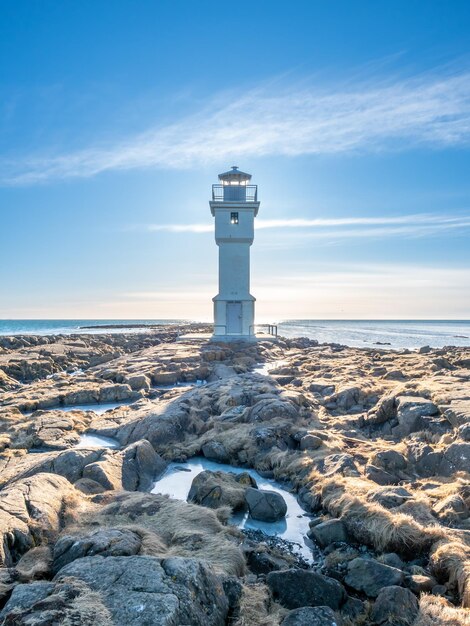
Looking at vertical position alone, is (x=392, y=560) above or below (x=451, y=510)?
below

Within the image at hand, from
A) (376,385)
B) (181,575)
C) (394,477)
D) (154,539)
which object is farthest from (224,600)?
(376,385)

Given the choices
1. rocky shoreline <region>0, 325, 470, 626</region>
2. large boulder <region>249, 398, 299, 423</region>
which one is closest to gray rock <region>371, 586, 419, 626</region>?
rocky shoreline <region>0, 325, 470, 626</region>

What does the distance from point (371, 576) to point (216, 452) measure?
7.11 metres

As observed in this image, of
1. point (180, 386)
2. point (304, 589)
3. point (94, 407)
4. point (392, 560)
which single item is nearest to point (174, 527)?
point (304, 589)

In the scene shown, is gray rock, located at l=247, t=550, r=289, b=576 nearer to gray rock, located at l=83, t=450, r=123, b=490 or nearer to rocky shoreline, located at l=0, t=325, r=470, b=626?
rocky shoreline, located at l=0, t=325, r=470, b=626

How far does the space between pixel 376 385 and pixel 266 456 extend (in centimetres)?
853

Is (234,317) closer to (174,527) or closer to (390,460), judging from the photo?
(390,460)

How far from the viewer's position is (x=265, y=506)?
9.27 meters

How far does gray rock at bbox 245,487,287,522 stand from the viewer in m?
9.20

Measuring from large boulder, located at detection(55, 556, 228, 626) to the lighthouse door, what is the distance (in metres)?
35.6

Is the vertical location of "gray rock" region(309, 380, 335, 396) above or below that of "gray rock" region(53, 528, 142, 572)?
below

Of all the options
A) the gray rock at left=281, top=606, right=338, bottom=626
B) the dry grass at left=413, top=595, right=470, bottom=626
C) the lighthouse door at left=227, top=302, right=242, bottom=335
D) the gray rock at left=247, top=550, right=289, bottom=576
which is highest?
the lighthouse door at left=227, top=302, right=242, bottom=335

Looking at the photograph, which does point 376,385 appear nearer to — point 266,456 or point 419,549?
point 266,456

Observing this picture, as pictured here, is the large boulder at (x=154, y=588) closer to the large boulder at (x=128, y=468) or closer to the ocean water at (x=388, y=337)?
the large boulder at (x=128, y=468)
